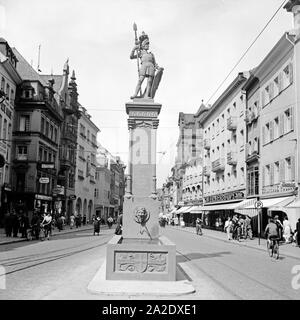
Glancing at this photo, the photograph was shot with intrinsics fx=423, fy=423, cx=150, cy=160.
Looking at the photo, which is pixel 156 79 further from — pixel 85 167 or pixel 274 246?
pixel 85 167

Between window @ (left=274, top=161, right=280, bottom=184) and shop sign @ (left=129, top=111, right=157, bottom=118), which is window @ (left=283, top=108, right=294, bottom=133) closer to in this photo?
window @ (left=274, top=161, right=280, bottom=184)

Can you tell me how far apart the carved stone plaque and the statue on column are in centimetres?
558

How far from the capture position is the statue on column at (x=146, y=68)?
14039 millimetres

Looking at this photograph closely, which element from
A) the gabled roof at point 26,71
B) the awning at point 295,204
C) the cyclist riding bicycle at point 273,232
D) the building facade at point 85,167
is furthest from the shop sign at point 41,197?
the cyclist riding bicycle at point 273,232

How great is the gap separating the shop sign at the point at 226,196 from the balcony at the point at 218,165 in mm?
3129

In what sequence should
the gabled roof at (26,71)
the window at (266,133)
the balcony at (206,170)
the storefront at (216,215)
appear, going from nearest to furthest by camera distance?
the window at (266,133) < the storefront at (216,215) < the gabled roof at (26,71) < the balcony at (206,170)

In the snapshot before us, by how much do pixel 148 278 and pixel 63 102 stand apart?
50.9 meters

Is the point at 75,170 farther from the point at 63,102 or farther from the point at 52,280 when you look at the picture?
the point at 52,280

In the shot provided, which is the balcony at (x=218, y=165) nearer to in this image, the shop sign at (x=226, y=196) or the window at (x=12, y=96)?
the shop sign at (x=226, y=196)

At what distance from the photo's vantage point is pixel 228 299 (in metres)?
8.96

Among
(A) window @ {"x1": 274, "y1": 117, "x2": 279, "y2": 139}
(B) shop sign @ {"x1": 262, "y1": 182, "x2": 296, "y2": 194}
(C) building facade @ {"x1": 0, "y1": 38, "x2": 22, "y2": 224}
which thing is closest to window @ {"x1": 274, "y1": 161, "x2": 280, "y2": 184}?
(B) shop sign @ {"x1": 262, "y1": 182, "x2": 296, "y2": 194}

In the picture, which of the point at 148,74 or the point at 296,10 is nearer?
the point at 148,74

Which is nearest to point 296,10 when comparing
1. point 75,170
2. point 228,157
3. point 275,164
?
point 275,164

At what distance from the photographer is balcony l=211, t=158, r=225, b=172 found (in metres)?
50.3
